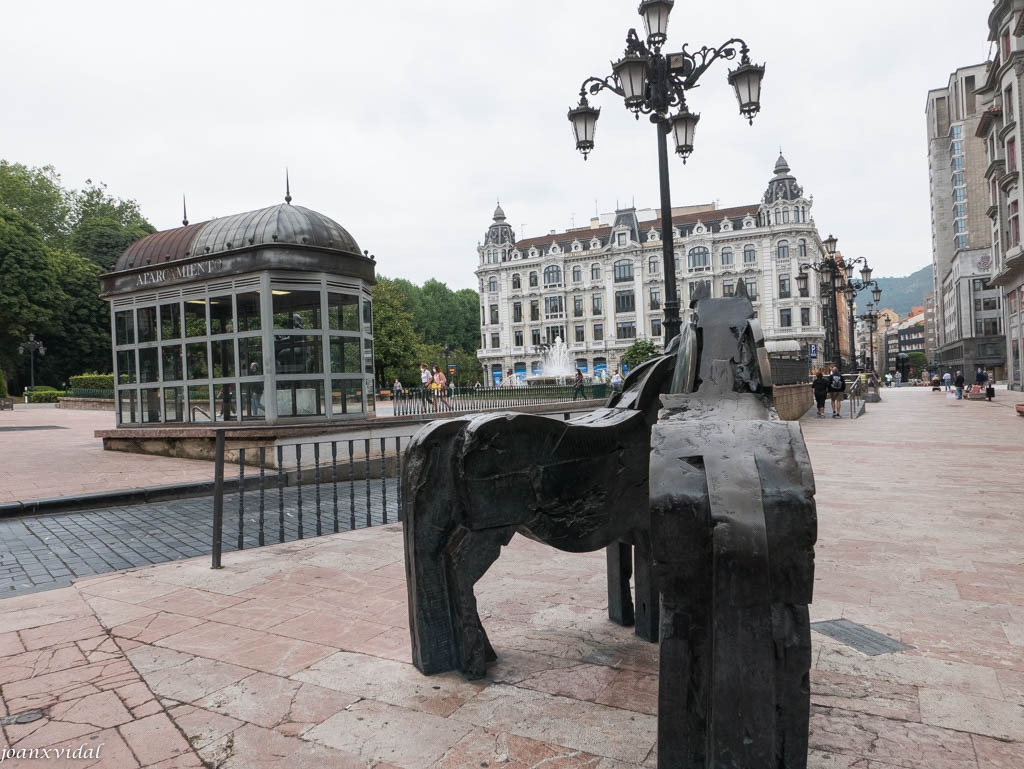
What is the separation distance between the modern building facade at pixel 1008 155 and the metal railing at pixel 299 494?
3341 cm

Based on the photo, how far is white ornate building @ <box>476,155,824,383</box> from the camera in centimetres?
6531

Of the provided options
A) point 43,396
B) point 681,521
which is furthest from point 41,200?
point 681,521

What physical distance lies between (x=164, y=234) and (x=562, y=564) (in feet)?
37.5

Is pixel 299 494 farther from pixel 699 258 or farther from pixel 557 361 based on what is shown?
pixel 699 258

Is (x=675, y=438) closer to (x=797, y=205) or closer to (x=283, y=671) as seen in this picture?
(x=283, y=671)

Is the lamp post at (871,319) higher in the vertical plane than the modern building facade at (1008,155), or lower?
lower

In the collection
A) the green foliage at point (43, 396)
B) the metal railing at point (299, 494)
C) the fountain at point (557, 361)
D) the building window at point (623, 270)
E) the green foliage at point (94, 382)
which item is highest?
the building window at point (623, 270)

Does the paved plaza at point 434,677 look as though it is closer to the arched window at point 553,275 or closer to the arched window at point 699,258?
the arched window at point 699,258

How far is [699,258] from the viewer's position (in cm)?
7000

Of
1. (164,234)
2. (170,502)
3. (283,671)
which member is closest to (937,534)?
(283,671)

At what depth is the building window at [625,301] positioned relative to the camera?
2884 inches
